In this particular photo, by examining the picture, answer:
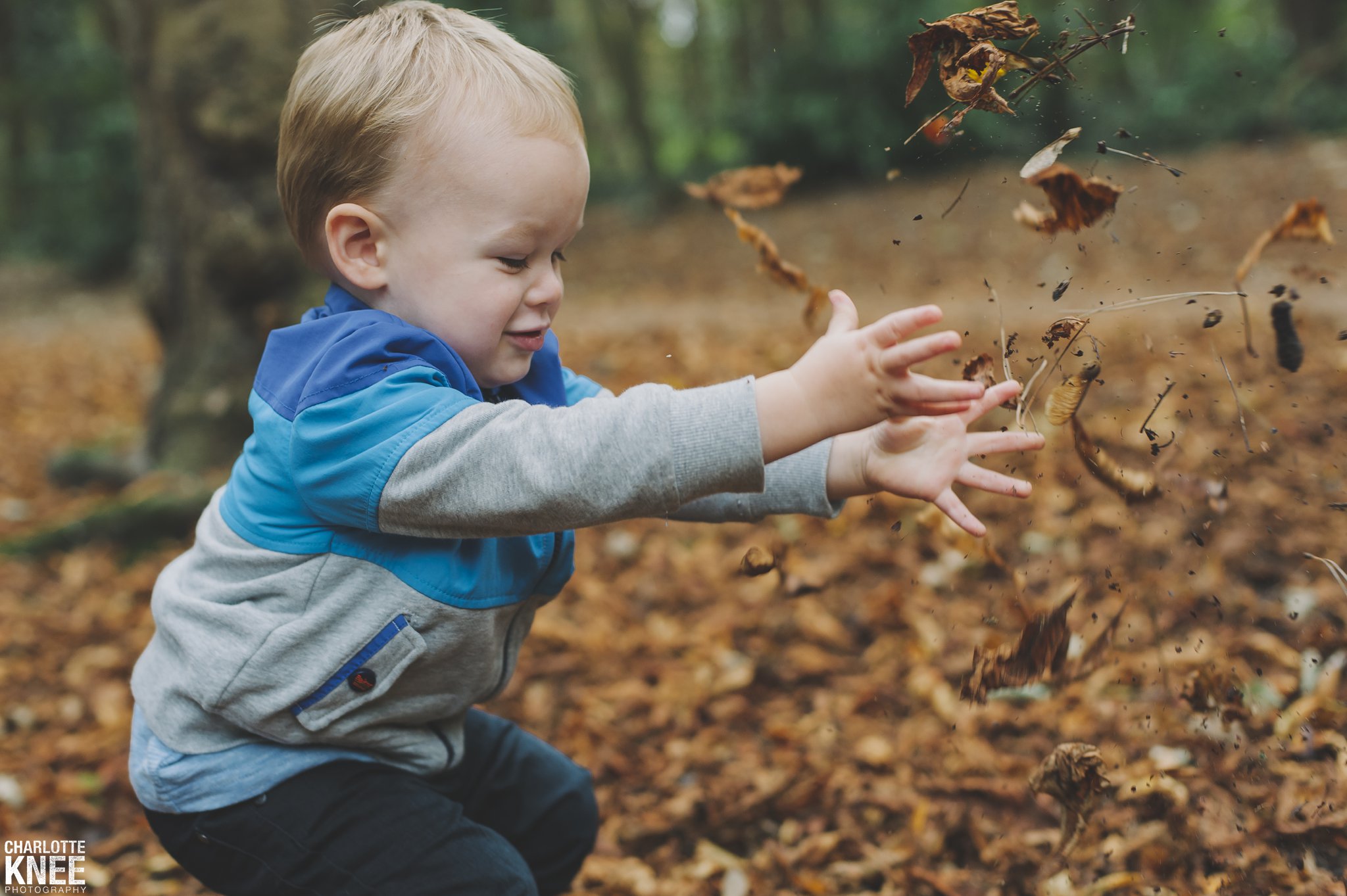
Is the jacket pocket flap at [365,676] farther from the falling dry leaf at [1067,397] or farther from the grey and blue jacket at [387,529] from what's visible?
the falling dry leaf at [1067,397]

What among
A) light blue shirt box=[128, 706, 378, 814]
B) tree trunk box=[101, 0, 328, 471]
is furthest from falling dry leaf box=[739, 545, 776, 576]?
tree trunk box=[101, 0, 328, 471]

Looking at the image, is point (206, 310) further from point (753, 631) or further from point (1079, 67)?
point (1079, 67)

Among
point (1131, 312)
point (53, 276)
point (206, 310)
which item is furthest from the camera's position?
point (53, 276)

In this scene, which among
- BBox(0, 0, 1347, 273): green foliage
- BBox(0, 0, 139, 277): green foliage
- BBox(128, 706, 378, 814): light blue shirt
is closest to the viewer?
BBox(128, 706, 378, 814): light blue shirt

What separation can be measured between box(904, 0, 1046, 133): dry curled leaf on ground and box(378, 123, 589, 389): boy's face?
0.60m

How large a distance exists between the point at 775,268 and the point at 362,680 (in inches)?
42.1

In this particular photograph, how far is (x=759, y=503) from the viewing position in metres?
1.92

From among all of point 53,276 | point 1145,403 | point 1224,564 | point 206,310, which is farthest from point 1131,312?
point 53,276

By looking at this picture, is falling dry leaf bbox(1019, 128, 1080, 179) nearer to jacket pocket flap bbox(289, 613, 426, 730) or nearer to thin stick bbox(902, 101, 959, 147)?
thin stick bbox(902, 101, 959, 147)

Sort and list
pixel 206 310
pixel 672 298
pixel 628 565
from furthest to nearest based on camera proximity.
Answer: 1. pixel 672 298
2. pixel 206 310
3. pixel 628 565

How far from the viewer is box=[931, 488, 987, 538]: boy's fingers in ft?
5.35

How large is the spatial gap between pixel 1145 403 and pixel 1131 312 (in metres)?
1.83

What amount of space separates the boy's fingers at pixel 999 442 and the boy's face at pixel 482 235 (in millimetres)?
704

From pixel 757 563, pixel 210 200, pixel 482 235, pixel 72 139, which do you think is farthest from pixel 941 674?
pixel 72 139
